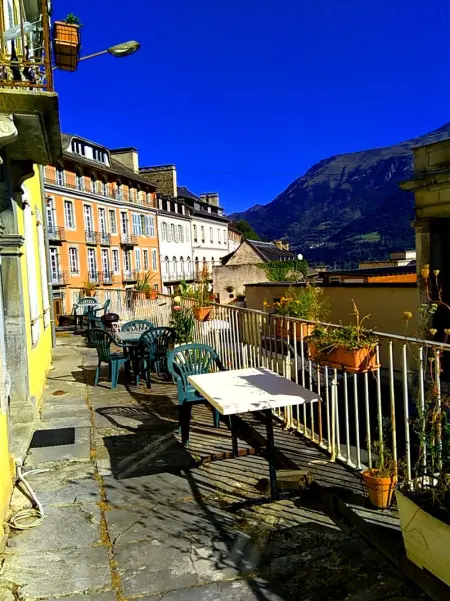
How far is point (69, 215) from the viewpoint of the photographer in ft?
115

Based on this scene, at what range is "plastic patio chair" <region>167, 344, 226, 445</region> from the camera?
4465 millimetres

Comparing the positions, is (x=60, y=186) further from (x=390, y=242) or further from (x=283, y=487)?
(x=390, y=242)

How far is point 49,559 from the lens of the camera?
110 inches

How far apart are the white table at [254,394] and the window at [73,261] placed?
108 ft

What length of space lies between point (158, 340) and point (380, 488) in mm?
4707


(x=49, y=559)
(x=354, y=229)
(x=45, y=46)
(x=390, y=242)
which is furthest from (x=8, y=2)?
(x=354, y=229)

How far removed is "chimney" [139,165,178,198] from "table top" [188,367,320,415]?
49.2 m

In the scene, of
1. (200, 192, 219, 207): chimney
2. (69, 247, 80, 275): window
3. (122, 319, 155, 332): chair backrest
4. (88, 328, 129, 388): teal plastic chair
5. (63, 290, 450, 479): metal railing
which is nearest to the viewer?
(63, 290, 450, 479): metal railing

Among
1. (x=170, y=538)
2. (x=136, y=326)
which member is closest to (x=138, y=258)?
(x=136, y=326)

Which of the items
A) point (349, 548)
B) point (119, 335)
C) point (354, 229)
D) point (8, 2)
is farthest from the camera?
point (354, 229)

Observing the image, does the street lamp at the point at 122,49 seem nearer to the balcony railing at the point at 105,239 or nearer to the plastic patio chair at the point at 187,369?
the plastic patio chair at the point at 187,369

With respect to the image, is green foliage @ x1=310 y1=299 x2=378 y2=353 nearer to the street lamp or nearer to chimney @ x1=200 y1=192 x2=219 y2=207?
the street lamp

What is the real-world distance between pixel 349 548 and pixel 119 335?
589cm

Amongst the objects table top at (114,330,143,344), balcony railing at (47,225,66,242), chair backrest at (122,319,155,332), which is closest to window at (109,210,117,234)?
balcony railing at (47,225,66,242)
